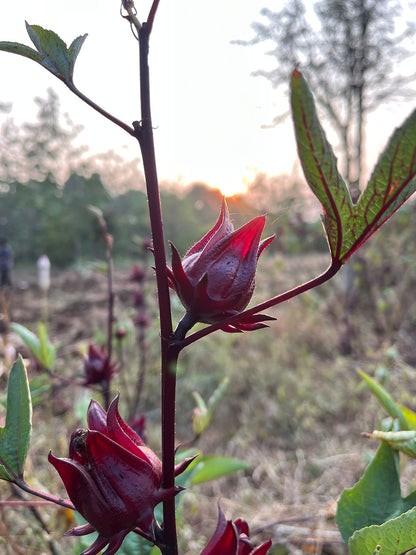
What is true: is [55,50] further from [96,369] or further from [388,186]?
[96,369]

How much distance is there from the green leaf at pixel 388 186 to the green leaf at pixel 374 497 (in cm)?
27

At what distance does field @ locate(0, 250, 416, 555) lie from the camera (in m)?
1.28

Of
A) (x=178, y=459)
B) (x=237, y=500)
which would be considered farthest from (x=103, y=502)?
(x=237, y=500)

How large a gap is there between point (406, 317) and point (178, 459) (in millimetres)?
3137

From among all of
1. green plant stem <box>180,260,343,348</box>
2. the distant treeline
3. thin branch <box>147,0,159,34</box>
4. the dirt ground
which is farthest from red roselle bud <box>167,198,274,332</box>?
the distant treeline

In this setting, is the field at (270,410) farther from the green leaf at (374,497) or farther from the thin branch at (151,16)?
the thin branch at (151,16)

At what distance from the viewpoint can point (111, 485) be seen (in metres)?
0.28

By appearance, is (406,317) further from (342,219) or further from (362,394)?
(342,219)

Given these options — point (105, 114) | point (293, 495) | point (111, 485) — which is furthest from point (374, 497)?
point (293, 495)

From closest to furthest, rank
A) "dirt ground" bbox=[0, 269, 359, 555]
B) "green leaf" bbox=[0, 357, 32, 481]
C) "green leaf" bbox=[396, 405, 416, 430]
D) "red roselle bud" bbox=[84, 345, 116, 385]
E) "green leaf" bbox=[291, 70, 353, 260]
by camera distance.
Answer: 1. "green leaf" bbox=[291, 70, 353, 260]
2. "green leaf" bbox=[0, 357, 32, 481]
3. "green leaf" bbox=[396, 405, 416, 430]
4. "red roselle bud" bbox=[84, 345, 116, 385]
5. "dirt ground" bbox=[0, 269, 359, 555]

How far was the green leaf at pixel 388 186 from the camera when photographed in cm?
21

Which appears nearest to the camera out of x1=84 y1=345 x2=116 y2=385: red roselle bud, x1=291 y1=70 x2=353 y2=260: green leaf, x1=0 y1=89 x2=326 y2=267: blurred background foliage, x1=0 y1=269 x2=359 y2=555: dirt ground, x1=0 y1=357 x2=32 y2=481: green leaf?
x1=291 y1=70 x2=353 y2=260: green leaf

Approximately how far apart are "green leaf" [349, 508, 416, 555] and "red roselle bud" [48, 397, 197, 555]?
16cm

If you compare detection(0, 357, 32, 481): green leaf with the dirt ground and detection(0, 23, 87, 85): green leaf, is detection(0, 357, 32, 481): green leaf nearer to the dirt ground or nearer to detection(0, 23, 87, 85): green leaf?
detection(0, 23, 87, 85): green leaf
